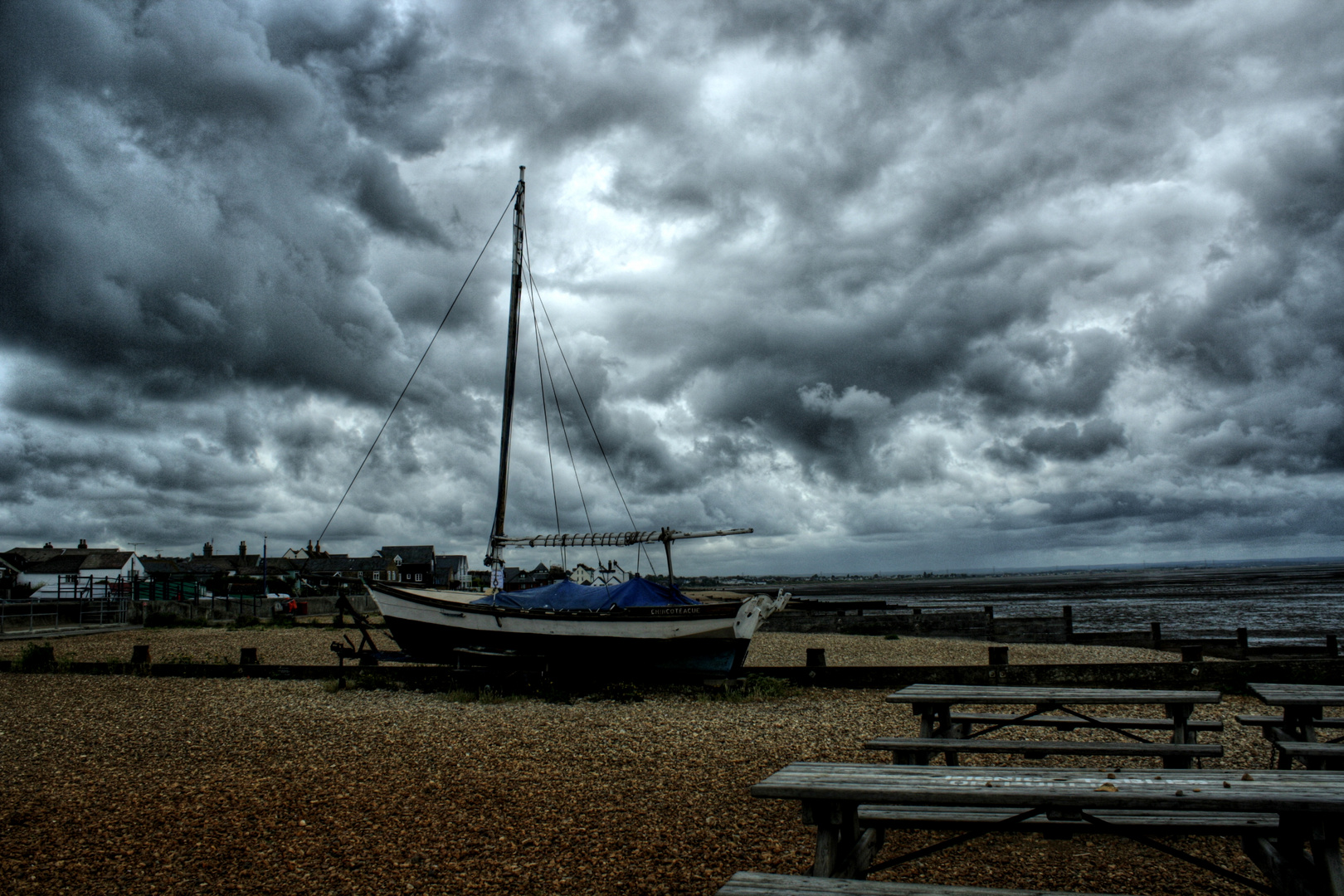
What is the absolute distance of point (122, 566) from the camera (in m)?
69.5

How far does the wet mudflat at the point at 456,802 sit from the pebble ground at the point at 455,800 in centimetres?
2

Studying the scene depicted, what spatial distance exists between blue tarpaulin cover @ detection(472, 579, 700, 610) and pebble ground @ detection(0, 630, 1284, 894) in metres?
1.81

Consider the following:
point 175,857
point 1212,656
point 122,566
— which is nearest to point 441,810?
point 175,857

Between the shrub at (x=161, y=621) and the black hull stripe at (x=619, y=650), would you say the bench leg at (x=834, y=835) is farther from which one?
the shrub at (x=161, y=621)

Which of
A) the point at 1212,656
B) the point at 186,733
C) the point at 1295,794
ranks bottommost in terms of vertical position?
the point at 1212,656

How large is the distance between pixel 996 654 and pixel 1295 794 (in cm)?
862

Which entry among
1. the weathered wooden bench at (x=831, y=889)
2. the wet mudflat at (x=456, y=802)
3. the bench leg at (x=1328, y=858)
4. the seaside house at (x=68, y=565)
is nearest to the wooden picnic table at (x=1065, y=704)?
the wet mudflat at (x=456, y=802)

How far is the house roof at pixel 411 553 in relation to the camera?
88312mm

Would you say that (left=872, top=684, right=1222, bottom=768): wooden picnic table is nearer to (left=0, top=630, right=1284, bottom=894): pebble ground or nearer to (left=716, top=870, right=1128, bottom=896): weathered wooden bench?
(left=0, top=630, right=1284, bottom=894): pebble ground

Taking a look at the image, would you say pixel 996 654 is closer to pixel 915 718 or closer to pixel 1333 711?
pixel 915 718

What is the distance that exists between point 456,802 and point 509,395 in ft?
49.9

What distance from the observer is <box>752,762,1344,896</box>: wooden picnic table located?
9.18 feet

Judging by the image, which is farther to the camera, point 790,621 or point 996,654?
point 790,621

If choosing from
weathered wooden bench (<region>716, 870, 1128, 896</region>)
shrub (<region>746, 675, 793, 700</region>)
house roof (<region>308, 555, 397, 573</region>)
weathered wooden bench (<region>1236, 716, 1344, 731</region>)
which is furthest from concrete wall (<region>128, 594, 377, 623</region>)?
house roof (<region>308, 555, 397, 573</region>)
